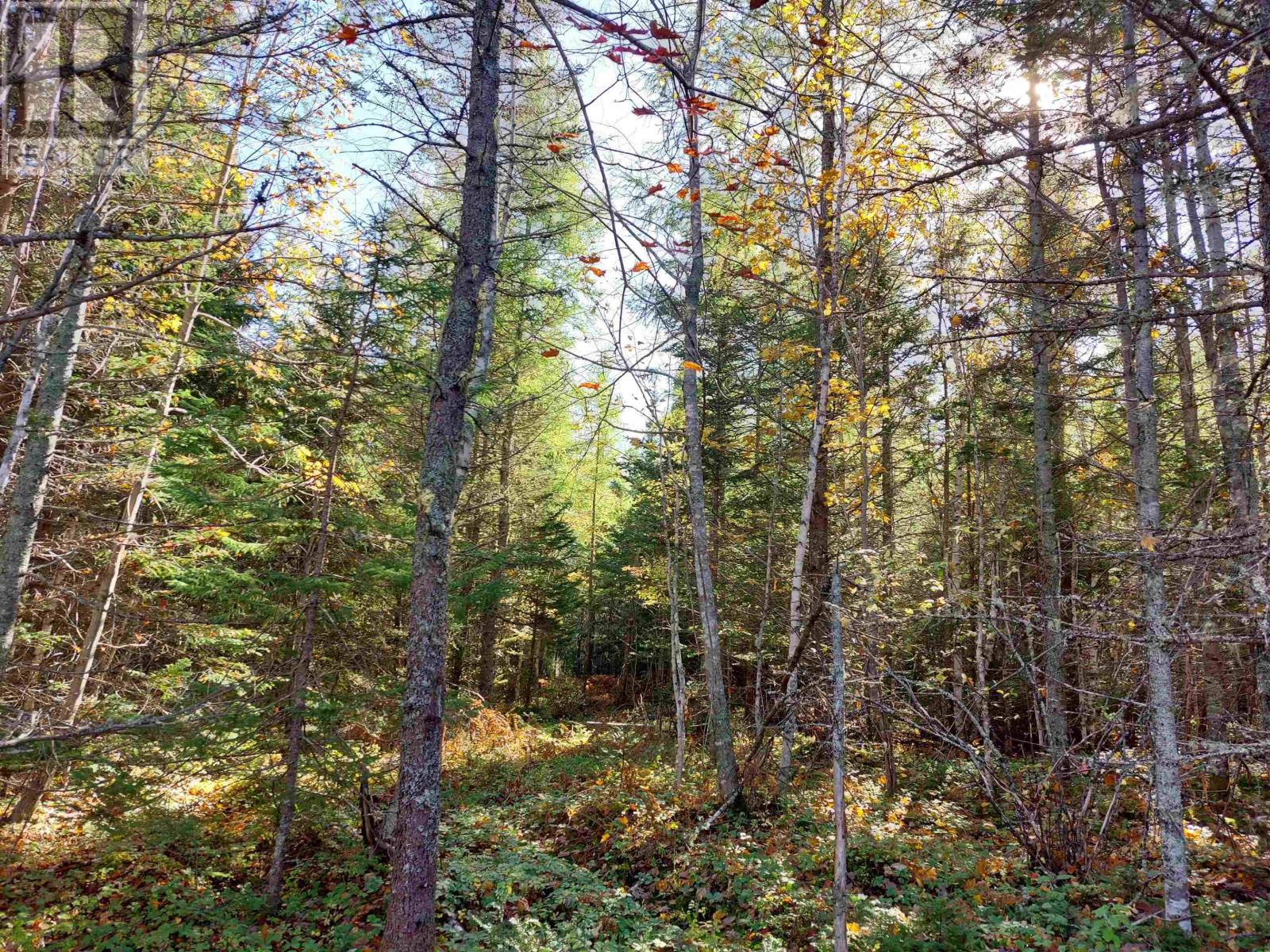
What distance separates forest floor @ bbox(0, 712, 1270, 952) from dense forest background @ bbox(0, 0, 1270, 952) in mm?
59

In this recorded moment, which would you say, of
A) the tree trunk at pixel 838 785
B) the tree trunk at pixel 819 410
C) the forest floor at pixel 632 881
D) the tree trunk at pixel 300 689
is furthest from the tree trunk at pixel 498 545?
the tree trunk at pixel 838 785

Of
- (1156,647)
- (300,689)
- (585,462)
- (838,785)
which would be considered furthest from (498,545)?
(1156,647)

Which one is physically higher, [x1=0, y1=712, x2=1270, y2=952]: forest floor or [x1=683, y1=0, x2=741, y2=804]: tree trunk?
[x1=683, y1=0, x2=741, y2=804]: tree trunk

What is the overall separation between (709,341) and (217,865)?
10272mm

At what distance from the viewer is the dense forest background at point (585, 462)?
343cm

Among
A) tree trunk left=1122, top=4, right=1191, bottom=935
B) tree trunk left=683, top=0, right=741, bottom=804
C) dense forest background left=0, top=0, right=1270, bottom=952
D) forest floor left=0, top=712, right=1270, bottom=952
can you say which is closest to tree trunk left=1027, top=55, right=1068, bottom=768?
dense forest background left=0, top=0, right=1270, bottom=952

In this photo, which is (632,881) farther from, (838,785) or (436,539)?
(436,539)

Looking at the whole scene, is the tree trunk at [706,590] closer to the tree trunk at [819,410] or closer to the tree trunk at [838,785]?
the tree trunk at [819,410]

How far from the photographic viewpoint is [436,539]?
371 centimetres

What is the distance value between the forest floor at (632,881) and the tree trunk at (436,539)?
71.0 inches

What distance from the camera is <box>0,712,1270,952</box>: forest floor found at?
465 centimetres

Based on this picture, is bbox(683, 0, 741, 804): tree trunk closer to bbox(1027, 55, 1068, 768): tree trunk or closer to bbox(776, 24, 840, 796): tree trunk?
bbox(776, 24, 840, 796): tree trunk


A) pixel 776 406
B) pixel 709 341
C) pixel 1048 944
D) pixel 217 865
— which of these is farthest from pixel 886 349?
pixel 217 865

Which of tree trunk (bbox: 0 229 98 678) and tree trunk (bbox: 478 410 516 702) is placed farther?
tree trunk (bbox: 478 410 516 702)
